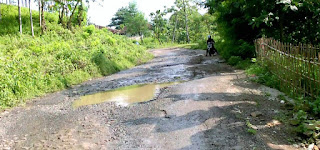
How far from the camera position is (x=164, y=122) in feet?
17.4

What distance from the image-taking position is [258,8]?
10.3 m

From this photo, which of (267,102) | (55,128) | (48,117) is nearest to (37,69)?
(48,117)

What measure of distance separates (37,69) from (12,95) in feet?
7.91

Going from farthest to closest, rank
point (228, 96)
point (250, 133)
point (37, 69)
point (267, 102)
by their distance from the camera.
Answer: point (37, 69), point (228, 96), point (267, 102), point (250, 133)

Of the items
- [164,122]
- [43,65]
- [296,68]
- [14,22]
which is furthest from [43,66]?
[14,22]

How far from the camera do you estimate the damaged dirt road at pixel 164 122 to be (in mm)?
4449

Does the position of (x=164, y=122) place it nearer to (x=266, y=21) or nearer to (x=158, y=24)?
(x=266, y=21)

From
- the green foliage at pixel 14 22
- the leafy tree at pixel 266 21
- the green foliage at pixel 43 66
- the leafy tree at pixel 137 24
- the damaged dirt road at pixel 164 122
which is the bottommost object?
the damaged dirt road at pixel 164 122

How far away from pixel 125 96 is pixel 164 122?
3039mm

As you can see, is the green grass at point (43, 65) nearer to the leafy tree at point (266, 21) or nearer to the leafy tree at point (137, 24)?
the leafy tree at point (266, 21)

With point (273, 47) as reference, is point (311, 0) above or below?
above

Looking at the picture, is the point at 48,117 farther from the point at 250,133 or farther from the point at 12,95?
the point at 250,133

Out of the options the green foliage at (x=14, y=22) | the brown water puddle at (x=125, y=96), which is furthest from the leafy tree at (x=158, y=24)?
the brown water puddle at (x=125, y=96)

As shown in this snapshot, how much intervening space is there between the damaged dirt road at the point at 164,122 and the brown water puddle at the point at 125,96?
1.06 feet
